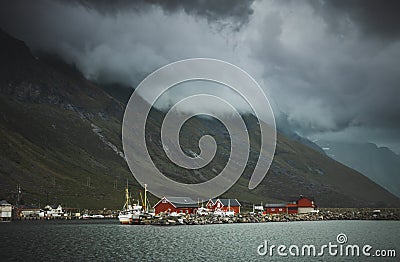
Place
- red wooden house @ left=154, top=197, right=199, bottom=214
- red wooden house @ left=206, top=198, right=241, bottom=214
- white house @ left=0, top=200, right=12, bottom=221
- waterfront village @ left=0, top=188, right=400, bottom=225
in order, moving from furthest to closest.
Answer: red wooden house @ left=206, top=198, right=241, bottom=214 → red wooden house @ left=154, top=197, right=199, bottom=214 → white house @ left=0, top=200, right=12, bottom=221 → waterfront village @ left=0, top=188, right=400, bottom=225

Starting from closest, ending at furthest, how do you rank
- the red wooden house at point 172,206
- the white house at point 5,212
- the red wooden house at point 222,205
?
the white house at point 5,212 → the red wooden house at point 172,206 → the red wooden house at point 222,205

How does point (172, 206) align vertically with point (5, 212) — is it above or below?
above

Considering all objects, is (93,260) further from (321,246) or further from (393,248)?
(393,248)

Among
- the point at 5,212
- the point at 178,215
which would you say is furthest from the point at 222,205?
the point at 5,212

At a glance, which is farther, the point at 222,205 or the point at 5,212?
the point at 222,205

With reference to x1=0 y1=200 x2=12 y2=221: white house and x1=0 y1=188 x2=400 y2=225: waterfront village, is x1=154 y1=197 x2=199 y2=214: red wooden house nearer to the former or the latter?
x1=0 y1=188 x2=400 y2=225: waterfront village

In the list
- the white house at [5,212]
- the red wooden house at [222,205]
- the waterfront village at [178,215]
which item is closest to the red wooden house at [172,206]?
the waterfront village at [178,215]

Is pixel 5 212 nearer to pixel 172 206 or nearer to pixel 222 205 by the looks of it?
pixel 172 206

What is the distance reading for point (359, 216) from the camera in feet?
646

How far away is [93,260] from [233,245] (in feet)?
83.6

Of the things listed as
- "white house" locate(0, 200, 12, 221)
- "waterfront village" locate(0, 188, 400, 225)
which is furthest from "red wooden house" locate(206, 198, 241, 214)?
"white house" locate(0, 200, 12, 221)

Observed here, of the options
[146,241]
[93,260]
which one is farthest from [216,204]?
[93,260]

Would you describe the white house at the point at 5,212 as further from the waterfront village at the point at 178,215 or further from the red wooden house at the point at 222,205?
the red wooden house at the point at 222,205

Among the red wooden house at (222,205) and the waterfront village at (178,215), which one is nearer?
the waterfront village at (178,215)
